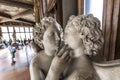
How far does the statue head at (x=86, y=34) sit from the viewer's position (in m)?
0.44

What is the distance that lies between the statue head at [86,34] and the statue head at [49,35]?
82 millimetres

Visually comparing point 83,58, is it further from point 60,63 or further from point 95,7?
point 95,7

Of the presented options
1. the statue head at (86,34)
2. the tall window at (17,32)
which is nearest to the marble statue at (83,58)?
the statue head at (86,34)

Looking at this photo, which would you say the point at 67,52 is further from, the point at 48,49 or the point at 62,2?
the point at 62,2

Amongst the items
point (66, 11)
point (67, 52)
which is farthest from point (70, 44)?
point (66, 11)

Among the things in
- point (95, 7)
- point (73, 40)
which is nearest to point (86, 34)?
point (73, 40)

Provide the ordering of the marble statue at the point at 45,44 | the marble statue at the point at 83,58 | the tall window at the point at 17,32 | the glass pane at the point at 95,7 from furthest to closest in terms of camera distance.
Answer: the tall window at the point at 17,32
the glass pane at the point at 95,7
the marble statue at the point at 45,44
the marble statue at the point at 83,58

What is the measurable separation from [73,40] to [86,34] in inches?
2.4

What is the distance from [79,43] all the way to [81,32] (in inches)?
2.0

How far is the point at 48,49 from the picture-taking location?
Answer: 580mm

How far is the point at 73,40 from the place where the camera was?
1.59ft

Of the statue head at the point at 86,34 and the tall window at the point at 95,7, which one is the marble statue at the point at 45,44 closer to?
the statue head at the point at 86,34

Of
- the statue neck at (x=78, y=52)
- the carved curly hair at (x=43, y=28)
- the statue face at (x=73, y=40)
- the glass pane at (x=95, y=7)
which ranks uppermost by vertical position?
the glass pane at (x=95, y=7)

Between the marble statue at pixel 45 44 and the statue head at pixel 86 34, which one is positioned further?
the marble statue at pixel 45 44
